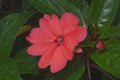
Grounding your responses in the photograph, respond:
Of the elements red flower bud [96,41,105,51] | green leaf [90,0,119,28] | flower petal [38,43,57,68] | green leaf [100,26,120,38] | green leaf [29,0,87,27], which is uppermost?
green leaf [29,0,87,27]

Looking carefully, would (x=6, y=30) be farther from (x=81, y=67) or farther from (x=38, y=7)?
(x=81, y=67)

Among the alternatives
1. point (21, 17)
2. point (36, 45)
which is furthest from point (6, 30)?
point (36, 45)

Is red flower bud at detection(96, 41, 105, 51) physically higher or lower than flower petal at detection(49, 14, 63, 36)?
lower

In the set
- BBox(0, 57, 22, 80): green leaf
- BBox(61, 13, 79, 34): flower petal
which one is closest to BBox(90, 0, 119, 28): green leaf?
BBox(61, 13, 79, 34): flower petal

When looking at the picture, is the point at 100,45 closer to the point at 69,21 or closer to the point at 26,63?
the point at 69,21

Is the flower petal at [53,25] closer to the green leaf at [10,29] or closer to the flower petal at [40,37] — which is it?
the flower petal at [40,37]

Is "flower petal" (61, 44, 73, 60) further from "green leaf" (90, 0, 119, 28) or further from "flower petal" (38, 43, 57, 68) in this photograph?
"green leaf" (90, 0, 119, 28)
